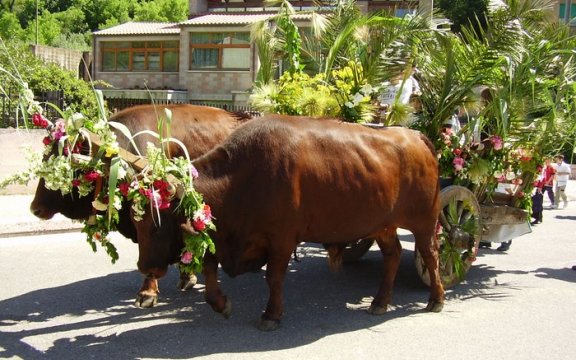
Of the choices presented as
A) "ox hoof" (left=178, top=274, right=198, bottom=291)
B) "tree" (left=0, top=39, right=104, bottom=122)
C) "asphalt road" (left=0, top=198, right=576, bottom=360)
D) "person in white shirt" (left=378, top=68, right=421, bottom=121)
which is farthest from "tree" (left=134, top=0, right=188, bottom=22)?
"ox hoof" (left=178, top=274, right=198, bottom=291)

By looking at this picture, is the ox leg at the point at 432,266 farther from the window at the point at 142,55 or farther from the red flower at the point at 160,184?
the window at the point at 142,55

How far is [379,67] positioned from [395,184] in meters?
1.66

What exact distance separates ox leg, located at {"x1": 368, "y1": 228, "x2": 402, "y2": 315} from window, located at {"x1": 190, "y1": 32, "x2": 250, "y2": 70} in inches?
1044

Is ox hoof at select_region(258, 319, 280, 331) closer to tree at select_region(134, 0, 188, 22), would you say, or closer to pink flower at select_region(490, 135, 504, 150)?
pink flower at select_region(490, 135, 504, 150)

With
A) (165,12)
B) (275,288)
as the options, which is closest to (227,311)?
(275,288)

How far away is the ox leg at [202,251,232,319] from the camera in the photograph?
5.27m

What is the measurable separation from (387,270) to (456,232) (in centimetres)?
100

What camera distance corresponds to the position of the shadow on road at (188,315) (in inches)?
192

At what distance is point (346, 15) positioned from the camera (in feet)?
25.1

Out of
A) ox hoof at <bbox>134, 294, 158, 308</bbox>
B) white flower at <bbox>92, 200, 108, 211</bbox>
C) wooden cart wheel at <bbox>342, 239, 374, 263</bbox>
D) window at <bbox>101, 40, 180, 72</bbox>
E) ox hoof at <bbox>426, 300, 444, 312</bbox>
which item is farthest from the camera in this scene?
window at <bbox>101, 40, 180, 72</bbox>

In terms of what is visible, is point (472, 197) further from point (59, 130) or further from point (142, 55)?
point (142, 55)

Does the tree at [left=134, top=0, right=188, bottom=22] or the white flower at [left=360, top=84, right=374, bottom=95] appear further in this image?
the tree at [left=134, top=0, right=188, bottom=22]

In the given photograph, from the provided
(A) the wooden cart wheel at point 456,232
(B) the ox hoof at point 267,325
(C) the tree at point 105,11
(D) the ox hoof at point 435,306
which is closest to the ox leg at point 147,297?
(B) the ox hoof at point 267,325

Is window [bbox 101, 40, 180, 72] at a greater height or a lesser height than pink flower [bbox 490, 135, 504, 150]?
greater
